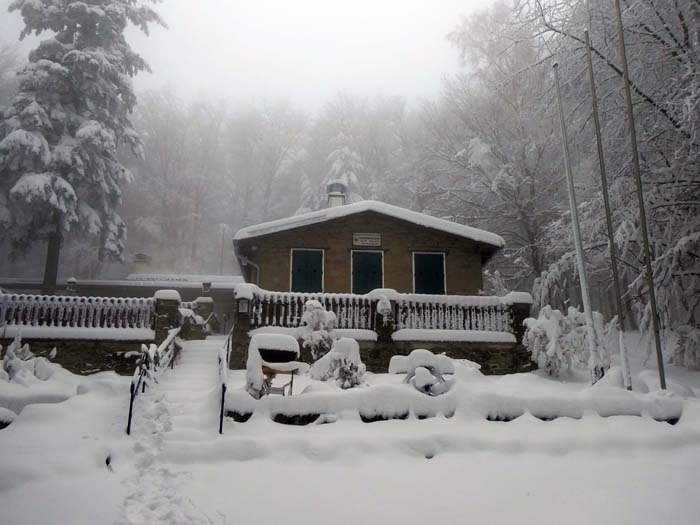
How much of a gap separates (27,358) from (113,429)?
4440 millimetres

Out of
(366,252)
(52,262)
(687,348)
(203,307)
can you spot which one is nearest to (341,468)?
(687,348)

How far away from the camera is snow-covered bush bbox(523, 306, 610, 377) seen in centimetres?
1084

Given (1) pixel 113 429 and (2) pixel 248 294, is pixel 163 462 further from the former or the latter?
(2) pixel 248 294

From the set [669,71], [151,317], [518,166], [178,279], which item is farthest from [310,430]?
[178,279]

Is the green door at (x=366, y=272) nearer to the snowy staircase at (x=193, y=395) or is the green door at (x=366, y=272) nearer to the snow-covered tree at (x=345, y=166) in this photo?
the snowy staircase at (x=193, y=395)

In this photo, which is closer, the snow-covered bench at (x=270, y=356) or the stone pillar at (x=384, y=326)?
the snow-covered bench at (x=270, y=356)

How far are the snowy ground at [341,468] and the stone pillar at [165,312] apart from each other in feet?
16.9

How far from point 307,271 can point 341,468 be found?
10.8 metres

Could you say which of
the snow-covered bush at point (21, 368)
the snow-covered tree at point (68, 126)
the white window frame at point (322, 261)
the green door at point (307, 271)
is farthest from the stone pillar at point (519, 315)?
the snow-covered tree at point (68, 126)

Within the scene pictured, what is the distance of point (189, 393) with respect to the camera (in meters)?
8.66

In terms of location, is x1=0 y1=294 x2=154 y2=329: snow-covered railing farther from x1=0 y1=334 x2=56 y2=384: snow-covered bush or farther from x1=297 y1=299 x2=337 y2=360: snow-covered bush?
x1=297 y1=299 x2=337 y2=360: snow-covered bush

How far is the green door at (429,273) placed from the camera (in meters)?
15.9

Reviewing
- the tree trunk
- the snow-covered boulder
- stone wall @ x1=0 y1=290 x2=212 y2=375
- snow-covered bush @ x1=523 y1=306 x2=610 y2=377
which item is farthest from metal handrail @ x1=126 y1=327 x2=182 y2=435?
the tree trunk

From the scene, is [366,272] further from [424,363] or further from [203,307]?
[424,363]
